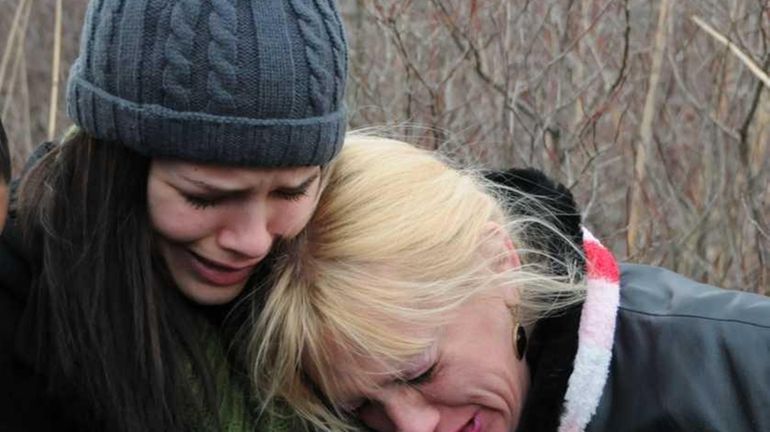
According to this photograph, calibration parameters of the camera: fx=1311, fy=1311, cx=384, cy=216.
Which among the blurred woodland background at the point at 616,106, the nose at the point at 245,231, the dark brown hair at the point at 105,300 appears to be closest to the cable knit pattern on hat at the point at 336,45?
the nose at the point at 245,231

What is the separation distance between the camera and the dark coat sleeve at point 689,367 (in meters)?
2.21

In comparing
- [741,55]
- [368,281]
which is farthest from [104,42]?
[741,55]

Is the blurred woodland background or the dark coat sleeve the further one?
the blurred woodland background

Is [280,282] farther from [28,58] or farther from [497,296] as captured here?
[28,58]

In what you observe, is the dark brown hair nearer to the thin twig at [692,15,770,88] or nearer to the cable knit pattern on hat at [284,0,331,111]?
the cable knit pattern on hat at [284,0,331,111]

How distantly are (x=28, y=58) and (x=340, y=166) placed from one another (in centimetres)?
435

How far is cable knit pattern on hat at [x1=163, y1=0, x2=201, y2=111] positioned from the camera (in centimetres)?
204

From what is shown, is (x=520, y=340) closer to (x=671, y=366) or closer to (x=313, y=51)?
(x=671, y=366)

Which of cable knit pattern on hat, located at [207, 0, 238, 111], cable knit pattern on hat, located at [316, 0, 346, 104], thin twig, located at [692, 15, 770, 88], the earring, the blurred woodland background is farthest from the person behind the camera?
the blurred woodland background

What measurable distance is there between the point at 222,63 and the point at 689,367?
944 millimetres

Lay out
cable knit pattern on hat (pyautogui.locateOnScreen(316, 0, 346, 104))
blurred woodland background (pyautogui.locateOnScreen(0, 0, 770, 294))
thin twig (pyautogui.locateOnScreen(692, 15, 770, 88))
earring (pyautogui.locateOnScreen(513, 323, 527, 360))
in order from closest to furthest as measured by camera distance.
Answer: cable knit pattern on hat (pyautogui.locateOnScreen(316, 0, 346, 104)) < earring (pyautogui.locateOnScreen(513, 323, 527, 360)) < thin twig (pyautogui.locateOnScreen(692, 15, 770, 88)) < blurred woodland background (pyautogui.locateOnScreen(0, 0, 770, 294))

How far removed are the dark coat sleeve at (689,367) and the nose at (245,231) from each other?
652mm

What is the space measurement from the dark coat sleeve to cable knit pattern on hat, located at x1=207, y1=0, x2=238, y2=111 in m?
0.81

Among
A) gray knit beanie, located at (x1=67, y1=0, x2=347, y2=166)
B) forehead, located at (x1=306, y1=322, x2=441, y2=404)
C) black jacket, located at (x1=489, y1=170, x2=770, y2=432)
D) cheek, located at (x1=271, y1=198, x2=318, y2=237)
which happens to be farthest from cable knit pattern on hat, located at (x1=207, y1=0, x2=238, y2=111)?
black jacket, located at (x1=489, y1=170, x2=770, y2=432)
